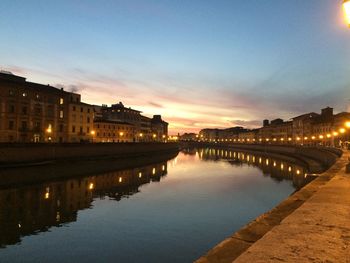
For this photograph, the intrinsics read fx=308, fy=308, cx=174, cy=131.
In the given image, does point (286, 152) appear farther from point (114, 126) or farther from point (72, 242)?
point (72, 242)

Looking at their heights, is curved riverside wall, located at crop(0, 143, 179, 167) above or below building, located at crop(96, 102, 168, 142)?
below

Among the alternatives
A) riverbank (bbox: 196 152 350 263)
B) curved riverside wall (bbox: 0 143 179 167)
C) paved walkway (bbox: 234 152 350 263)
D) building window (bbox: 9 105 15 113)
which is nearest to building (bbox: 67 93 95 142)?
curved riverside wall (bbox: 0 143 179 167)

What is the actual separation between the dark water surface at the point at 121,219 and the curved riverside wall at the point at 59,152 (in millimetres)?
14883

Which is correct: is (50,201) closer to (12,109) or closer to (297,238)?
(297,238)

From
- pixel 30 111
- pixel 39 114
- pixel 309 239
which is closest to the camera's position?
pixel 309 239

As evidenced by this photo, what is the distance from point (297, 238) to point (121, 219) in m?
17.4

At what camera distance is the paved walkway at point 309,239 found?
5000mm

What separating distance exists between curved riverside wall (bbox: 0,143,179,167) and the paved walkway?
46612mm

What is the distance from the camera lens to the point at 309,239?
595 cm

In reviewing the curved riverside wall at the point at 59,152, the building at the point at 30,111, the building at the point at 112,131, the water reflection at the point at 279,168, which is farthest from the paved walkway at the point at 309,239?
the building at the point at 112,131

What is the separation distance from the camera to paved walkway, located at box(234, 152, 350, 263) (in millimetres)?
5000

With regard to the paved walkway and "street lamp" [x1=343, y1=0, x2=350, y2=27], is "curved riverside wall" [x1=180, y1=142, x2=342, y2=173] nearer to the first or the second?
"street lamp" [x1=343, y1=0, x2=350, y2=27]

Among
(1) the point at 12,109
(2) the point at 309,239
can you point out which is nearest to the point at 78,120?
(1) the point at 12,109

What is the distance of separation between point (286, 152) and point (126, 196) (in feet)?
271
